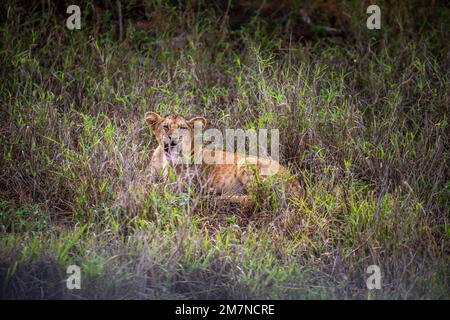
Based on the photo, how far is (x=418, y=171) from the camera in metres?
6.55

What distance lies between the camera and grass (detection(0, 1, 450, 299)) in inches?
210

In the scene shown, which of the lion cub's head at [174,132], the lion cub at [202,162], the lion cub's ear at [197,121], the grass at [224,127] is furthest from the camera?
the lion cub's ear at [197,121]

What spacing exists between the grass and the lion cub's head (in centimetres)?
24

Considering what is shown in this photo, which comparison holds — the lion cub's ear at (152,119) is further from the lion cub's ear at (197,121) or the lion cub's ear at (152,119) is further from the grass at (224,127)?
the lion cub's ear at (197,121)

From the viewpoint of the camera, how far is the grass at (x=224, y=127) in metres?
5.33

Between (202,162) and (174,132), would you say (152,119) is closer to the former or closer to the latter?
(174,132)

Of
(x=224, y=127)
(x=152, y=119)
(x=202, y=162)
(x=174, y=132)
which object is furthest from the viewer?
(x=224, y=127)

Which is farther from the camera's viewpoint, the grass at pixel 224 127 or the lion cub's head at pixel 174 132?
the lion cub's head at pixel 174 132

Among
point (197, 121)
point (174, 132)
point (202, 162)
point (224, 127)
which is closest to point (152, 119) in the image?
point (174, 132)

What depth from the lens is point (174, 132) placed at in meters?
6.79

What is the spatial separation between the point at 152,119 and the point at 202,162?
70cm

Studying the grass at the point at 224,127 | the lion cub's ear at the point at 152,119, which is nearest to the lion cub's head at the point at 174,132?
the lion cub's ear at the point at 152,119

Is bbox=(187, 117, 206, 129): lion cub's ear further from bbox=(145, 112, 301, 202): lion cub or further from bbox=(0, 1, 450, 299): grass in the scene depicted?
bbox=(0, 1, 450, 299): grass
